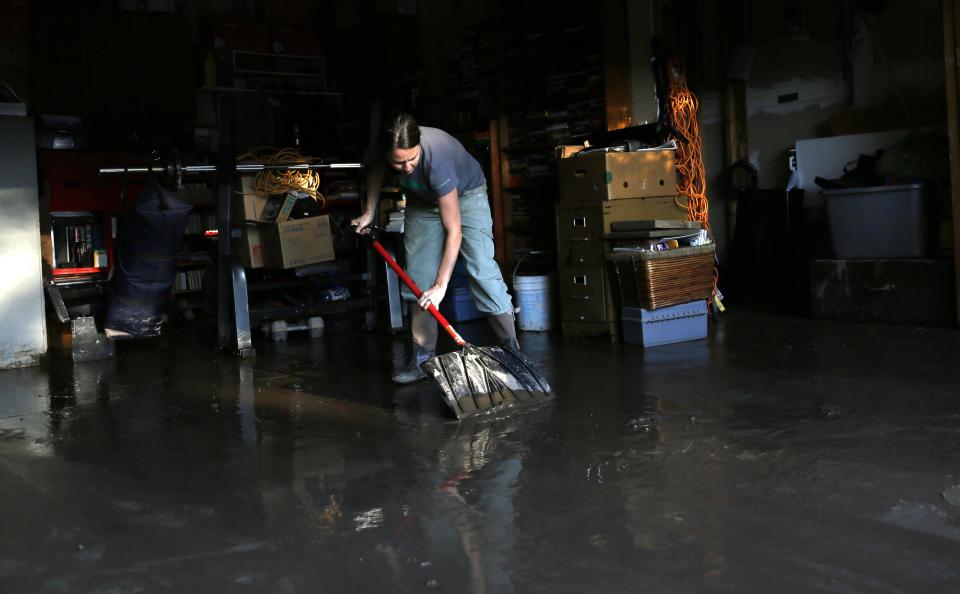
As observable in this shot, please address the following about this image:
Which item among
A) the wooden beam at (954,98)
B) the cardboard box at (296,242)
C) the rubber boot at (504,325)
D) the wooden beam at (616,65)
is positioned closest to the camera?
the rubber boot at (504,325)

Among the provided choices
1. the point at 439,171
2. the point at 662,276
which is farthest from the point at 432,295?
the point at 662,276

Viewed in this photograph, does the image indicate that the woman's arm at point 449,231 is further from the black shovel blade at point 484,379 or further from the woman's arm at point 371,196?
the woman's arm at point 371,196

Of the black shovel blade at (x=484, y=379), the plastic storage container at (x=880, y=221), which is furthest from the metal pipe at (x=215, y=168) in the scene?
the plastic storage container at (x=880, y=221)

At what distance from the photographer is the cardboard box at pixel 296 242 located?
576 centimetres

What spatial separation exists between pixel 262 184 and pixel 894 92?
443cm

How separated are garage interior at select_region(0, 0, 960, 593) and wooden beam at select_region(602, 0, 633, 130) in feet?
0.10

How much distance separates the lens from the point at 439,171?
388 centimetres

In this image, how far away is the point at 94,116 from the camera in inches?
337

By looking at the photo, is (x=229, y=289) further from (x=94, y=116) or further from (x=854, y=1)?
(x=854, y=1)

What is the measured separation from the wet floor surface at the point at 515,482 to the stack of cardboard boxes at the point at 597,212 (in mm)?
976

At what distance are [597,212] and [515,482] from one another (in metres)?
3.01

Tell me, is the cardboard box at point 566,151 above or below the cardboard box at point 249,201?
above

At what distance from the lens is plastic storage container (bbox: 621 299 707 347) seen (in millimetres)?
5141

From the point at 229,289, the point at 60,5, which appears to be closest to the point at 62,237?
the point at 60,5
